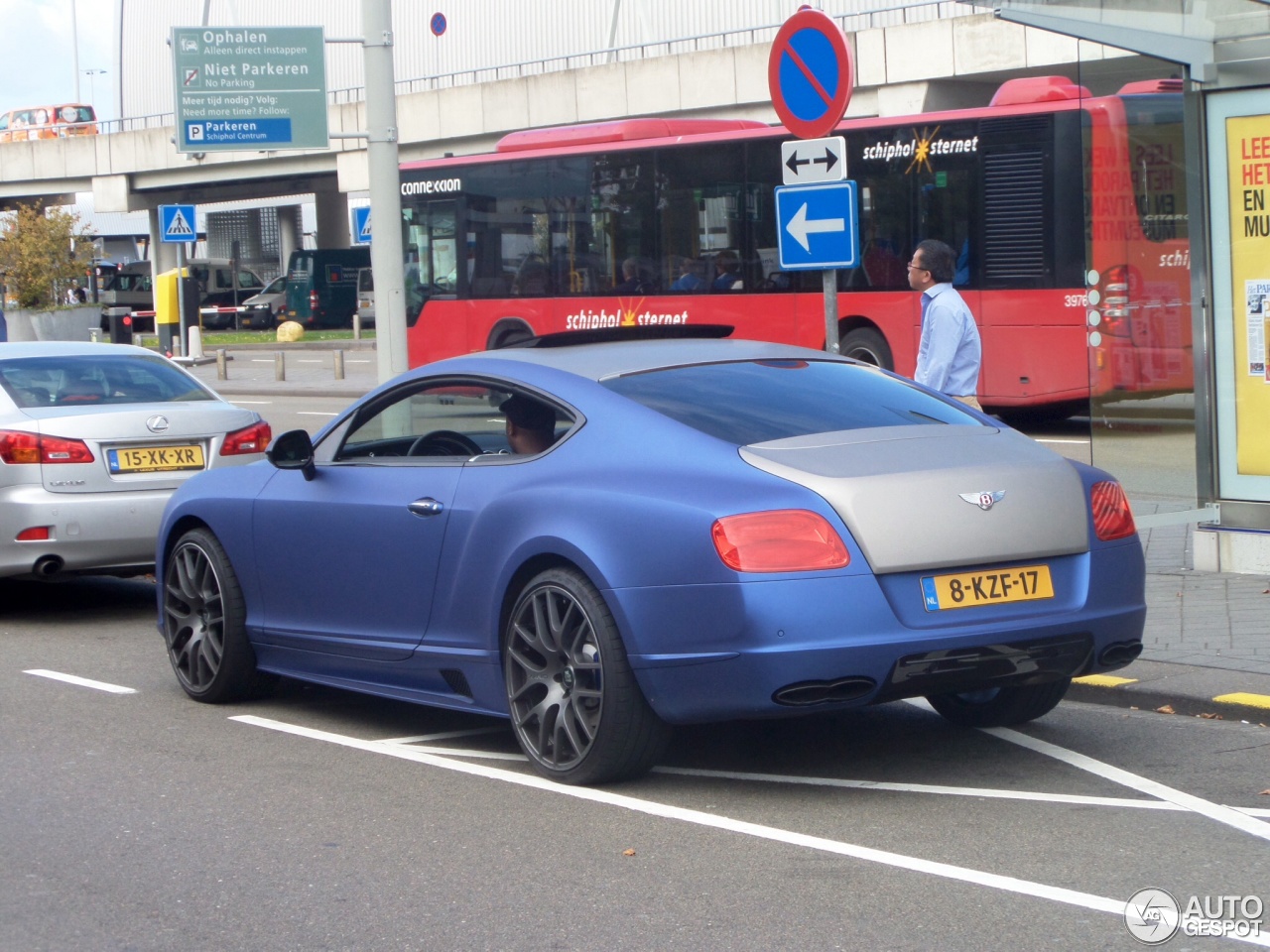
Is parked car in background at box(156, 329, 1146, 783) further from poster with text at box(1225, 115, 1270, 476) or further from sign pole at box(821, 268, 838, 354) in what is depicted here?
poster with text at box(1225, 115, 1270, 476)

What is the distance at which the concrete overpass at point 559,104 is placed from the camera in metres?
31.1

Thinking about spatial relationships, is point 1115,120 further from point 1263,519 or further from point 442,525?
point 442,525

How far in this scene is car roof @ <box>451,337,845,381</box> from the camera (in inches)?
247

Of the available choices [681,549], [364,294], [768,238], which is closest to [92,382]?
[681,549]

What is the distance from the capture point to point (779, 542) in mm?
5238

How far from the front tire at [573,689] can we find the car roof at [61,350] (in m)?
5.21

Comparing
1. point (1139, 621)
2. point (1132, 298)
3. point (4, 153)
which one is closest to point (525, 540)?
point (1139, 621)

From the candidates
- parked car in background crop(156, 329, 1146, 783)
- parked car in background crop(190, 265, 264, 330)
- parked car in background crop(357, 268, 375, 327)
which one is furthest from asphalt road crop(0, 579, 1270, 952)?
parked car in background crop(190, 265, 264, 330)

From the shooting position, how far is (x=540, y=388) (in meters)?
Answer: 6.18

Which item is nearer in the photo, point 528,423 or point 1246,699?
point 528,423

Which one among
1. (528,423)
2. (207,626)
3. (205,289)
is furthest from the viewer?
(205,289)

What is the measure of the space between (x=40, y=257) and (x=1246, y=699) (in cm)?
3511

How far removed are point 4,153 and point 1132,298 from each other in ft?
187

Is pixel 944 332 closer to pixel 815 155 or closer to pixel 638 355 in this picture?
pixel 815 155
